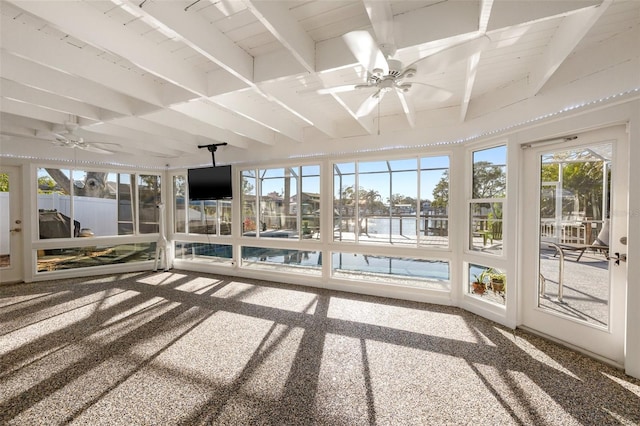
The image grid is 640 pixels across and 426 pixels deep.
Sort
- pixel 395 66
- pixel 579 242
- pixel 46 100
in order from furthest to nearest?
pixel 46 100 → pixel 579 242 → pixel 395 66

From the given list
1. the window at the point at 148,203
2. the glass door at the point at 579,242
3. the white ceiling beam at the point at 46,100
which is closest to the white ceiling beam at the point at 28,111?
the white ceiling beam at the point at 46,100

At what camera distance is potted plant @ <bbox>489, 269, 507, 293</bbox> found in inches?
135

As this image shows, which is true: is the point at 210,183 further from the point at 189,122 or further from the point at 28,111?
the point at 28,111

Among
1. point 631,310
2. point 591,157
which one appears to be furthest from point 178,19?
point 631,310

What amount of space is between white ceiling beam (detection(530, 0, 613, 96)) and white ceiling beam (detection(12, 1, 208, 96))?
2.97 m

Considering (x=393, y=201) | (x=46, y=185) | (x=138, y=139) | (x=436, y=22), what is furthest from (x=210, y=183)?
(x=436, y=22)

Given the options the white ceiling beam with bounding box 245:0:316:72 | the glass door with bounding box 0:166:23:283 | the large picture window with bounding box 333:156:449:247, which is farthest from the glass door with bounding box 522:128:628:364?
the glass door with bounding box 0:166:23:283

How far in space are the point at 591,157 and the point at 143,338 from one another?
4.92 m

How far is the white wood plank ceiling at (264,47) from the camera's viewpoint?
1673mm

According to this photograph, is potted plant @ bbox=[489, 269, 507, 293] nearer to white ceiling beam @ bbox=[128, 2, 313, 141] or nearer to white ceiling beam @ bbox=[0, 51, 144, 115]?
white ceiling beam @ bbox=[128, 2, 313, 141]

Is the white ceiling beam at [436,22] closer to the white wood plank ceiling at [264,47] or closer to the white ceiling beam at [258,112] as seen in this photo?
the white wood plank ceiling at [264,47]

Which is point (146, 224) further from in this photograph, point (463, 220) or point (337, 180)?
point (463, 220)

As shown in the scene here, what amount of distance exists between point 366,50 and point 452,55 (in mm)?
532

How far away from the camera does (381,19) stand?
1.63m
